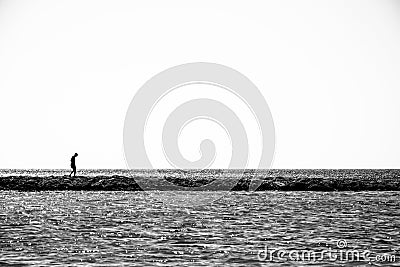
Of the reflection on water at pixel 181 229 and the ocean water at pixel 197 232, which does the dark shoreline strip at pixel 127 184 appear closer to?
the reflection on water at pixel 181 229

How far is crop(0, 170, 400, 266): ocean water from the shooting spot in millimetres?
24109

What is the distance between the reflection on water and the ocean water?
0.13 feet

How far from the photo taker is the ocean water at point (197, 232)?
24109 mm

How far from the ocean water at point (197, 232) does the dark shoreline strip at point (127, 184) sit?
11566mm

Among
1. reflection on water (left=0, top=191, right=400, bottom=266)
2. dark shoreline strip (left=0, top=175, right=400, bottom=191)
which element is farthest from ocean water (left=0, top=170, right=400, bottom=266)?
dark shoreline strip (left=0, top=175, right=400, bottom=191)

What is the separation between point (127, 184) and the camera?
6612 centimetres

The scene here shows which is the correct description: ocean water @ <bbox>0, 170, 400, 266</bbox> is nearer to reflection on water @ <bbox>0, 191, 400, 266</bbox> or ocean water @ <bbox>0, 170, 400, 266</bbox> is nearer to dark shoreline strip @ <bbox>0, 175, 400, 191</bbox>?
reflection on water @ <bbox>0, 191, 400, 266</bbox>

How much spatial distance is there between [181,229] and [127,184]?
34.0 m

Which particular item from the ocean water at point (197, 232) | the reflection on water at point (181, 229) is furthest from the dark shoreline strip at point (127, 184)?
the ocean water at point (197, 232)

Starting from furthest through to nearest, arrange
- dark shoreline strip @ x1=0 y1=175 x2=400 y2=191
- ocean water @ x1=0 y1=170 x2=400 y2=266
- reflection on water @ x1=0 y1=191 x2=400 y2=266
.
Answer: dark shoreline strip @ x1=0 y1=175 x2=400 y2=191 < reflection on water @ x1=0 y1=191 x2=400 y2=266 < ocean water @ x1=0 y1=170 x2=400 y2=266

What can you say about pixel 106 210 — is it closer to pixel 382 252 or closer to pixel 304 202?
pixel 304 202

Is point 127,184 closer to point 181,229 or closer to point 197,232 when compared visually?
point 181,229

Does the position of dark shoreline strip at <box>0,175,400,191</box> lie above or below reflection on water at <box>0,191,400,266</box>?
above

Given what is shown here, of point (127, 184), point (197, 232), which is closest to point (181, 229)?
point (197, 232)
